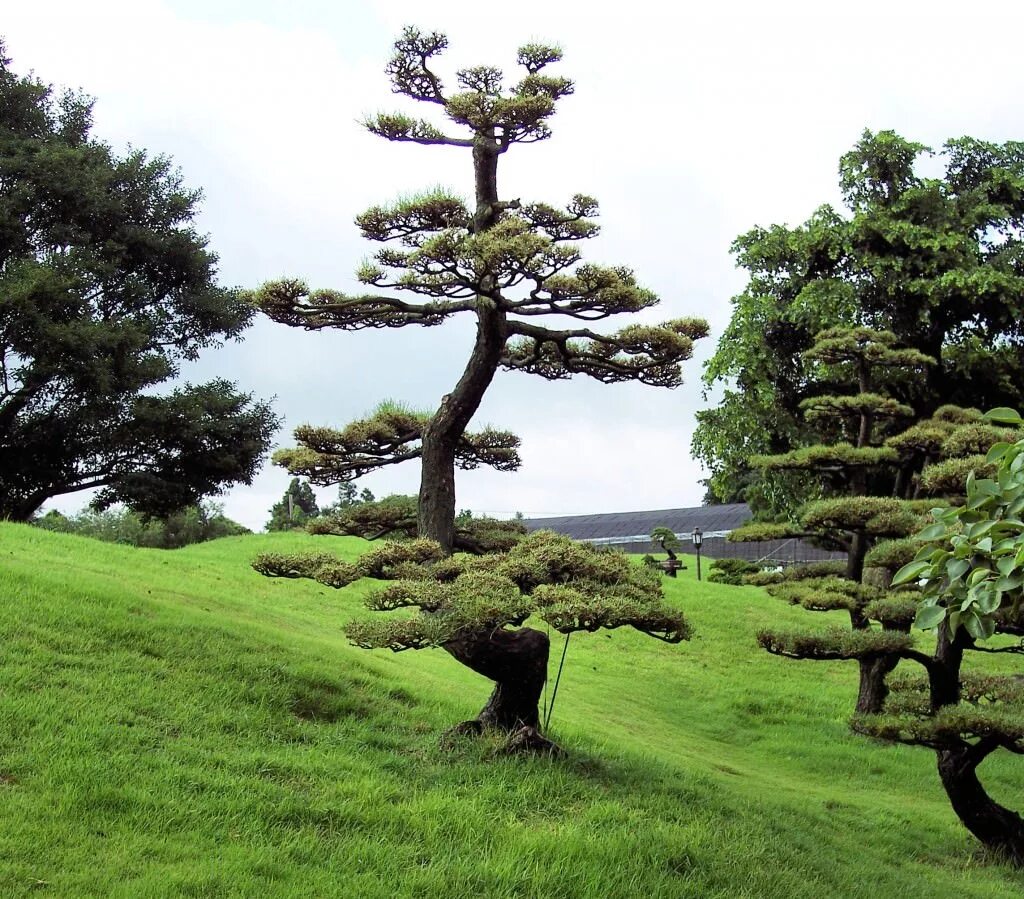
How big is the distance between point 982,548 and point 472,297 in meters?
6.82

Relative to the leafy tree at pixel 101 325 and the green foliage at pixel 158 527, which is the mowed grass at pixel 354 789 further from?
the green foliage at pixel 158 527

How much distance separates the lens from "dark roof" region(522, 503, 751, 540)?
36.0 m

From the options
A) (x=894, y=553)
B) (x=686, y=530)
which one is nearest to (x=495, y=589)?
(x=894, y=553)

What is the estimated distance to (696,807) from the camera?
6980mm

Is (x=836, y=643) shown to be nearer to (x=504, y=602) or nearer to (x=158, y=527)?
(x=504, y=602)

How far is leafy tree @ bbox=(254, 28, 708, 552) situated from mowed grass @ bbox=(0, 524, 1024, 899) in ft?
6.44

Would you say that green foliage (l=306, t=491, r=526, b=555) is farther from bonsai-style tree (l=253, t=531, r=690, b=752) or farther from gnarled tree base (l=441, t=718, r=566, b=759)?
gnarled tree base (l=441, t=718, r=566, b=759)

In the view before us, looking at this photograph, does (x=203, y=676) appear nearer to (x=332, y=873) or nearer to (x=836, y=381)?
(x=332, y=873)

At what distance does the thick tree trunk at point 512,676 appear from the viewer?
7098mm

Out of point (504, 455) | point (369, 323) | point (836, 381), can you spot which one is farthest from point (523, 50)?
point (836, 381)

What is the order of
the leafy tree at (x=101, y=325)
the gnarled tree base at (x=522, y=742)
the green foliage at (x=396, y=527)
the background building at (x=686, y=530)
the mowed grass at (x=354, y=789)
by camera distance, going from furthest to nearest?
the background building at (x=686, y=530) < the leafy tree at (x=101, y=325) < the green foliage at (x=396, y=527) < the gnarled tree base at (x=522, y=742) < the mowed grass at (x=354, y=789)

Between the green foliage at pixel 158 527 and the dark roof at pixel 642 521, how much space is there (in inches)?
467

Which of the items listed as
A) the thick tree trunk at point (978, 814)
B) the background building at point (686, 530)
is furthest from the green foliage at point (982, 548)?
the background building at point (686, 530)

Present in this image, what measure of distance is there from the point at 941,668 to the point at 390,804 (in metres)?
4.80
